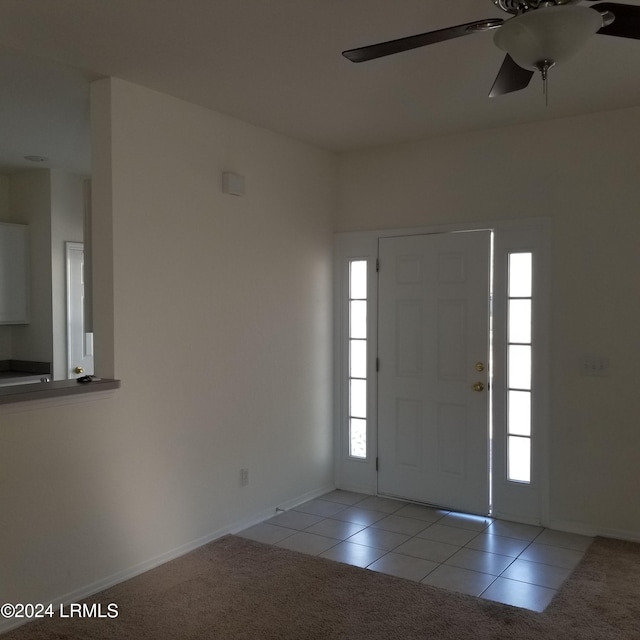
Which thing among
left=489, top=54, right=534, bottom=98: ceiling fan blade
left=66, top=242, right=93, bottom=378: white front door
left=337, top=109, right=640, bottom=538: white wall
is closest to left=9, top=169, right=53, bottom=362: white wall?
left=66, top=242, right=93, bottom=378: white front door

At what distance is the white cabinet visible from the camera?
5535mm

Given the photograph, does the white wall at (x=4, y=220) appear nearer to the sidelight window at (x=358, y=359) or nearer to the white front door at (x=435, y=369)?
the sidelight window at (x=358, y=359)

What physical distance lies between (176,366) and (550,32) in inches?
104

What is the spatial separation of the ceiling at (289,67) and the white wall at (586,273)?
191mm

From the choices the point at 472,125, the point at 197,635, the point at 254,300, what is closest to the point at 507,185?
the point at 472,125

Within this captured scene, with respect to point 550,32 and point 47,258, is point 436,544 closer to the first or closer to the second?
point 550,32

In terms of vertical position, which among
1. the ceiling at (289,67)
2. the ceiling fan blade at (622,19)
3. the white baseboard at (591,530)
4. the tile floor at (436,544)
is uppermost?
the ceiling at (289,67)

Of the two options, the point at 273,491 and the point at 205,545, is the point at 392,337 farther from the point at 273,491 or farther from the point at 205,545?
the point at 205,545

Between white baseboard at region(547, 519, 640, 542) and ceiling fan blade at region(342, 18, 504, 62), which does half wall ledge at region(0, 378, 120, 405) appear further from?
white baseboard at region(547, 519, 640, 542)

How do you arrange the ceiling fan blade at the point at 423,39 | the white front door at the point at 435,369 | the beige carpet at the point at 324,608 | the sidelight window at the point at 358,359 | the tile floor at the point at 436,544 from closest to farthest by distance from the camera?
the ceiling fan blade at the point at 423,39
the beige carpet at the point at 324,608
the tile floor at the point at 436,544
the white front door at the point at 435,369
the sidelight window at the point at 358,359

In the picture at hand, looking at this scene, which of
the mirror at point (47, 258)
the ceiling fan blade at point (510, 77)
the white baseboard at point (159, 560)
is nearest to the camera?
the ceiling fan blade at point (510, 77)

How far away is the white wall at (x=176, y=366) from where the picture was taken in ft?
10.3

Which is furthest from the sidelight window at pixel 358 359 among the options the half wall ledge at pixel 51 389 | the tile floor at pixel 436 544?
the half wall ledge at pixel 51 389

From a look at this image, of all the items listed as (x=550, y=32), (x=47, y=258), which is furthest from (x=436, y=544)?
(x=47, y=258)
